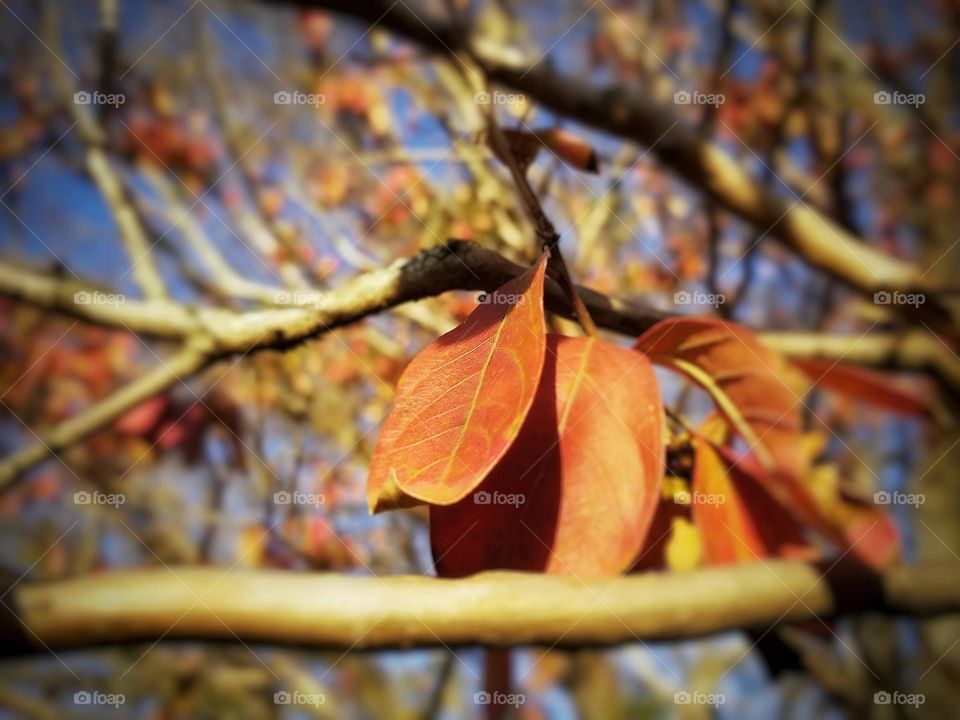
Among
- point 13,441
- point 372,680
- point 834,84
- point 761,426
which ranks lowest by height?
point 372,680

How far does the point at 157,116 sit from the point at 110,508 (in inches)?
59.2

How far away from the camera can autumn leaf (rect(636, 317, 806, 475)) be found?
1.85ft

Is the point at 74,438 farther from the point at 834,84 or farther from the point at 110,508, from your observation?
the point at 834,84

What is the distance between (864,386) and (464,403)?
505 millimetres

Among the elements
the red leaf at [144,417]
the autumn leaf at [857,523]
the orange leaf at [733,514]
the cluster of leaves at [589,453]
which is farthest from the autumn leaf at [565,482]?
the red leaf at [144,417]

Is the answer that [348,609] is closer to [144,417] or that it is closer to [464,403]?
[464,403]

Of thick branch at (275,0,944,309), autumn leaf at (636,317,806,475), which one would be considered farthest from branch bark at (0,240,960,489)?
thick branch at (275,0,944,309)

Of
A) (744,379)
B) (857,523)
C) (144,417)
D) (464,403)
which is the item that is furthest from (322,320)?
(144,417)

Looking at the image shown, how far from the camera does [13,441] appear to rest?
2.95m

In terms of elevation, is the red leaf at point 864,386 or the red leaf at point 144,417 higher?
the red leaf at point 144,417

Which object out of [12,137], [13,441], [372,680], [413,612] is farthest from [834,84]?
[13,441]

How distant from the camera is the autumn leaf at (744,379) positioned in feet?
1.85

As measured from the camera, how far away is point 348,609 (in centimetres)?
47

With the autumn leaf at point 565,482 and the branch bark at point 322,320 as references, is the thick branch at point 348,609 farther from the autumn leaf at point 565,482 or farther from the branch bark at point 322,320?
the branch bark at point 322,320
